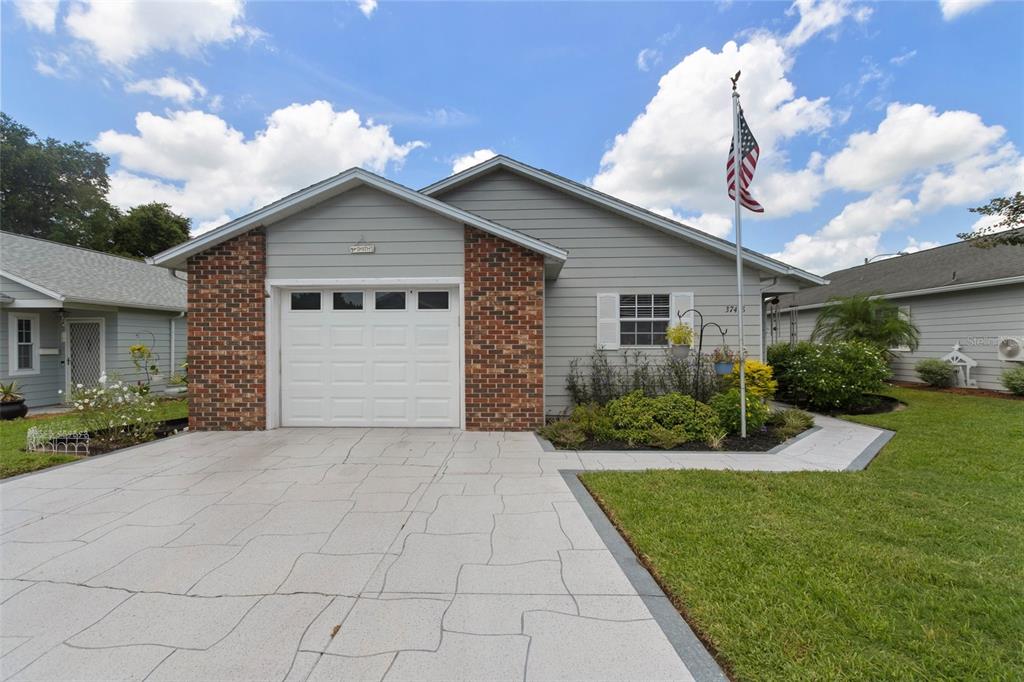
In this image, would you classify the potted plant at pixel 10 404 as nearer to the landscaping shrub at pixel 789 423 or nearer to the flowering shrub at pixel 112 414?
the flowering shrub at pixel 112 414

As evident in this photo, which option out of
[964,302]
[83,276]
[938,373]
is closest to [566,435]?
[938,373]

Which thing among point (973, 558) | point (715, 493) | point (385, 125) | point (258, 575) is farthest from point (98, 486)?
point (385, 125)

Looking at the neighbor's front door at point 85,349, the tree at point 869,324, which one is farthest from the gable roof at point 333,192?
the tree at point 869,324

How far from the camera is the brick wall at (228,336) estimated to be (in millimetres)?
6777

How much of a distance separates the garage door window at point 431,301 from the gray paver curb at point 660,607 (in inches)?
166

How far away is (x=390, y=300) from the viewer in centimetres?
701

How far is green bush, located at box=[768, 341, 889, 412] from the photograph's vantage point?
345 inches

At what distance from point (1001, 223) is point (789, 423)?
5.96 metres

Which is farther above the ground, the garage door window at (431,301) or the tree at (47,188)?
the tree at (47,188)

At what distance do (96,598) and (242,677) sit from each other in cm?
135

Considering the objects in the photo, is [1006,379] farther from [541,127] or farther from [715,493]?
[541,127]

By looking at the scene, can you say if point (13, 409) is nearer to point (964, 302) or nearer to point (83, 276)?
point (83, 276)

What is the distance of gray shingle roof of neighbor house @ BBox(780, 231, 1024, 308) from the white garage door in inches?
382

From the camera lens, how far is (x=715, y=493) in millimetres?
4094
